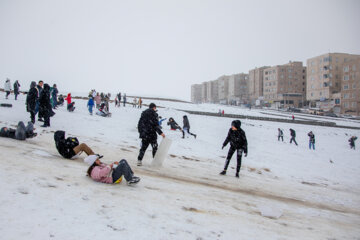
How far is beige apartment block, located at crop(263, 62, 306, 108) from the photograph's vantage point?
3669 inches

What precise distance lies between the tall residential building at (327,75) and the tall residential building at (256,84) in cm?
2746

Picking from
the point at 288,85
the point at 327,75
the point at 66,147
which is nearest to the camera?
the point at 66,147

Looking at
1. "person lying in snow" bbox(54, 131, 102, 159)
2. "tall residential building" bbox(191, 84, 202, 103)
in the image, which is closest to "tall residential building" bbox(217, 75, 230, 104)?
"tall residential building" bbox(191, 84, 202, 103)

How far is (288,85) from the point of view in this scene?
94.3 meters

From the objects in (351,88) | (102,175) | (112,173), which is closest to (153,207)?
(112,173)

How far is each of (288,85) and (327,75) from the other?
57.8 ft

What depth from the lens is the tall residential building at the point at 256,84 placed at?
4247 inches

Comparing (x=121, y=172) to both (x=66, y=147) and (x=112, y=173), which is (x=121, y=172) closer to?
(x=112, y=173)

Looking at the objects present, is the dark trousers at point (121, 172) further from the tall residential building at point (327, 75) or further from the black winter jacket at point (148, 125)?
the tall residential building at point (327, 75)

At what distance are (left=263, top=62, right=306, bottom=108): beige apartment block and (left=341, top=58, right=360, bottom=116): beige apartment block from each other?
68.8 feet

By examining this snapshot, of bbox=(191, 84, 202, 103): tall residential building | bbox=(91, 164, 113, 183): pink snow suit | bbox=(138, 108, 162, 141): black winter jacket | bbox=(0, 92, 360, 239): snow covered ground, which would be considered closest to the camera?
bbox=(0, 92, 360, 239): snow covered ground

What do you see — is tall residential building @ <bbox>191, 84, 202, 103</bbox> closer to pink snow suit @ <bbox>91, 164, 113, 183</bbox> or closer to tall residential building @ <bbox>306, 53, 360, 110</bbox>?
tall residential building @ <bbox>306, 53, 360, 110</bbox>

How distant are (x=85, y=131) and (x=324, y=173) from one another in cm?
1308

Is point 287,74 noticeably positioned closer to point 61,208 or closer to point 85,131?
point 85,131
